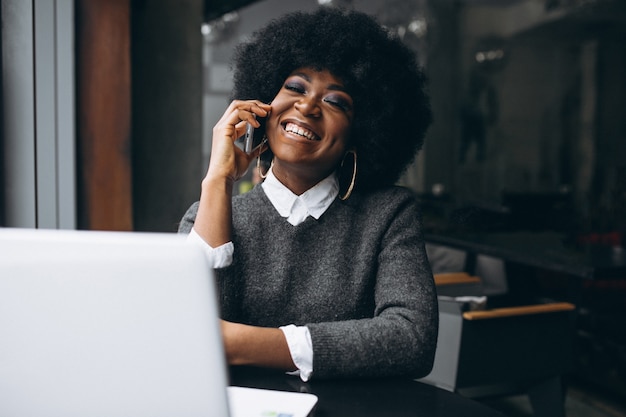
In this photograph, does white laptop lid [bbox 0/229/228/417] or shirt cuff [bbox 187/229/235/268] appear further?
shirt cuff [bbox 187/229/235/268]

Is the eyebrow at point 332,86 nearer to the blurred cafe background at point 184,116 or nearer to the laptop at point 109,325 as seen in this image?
the blurred cafe background at point 184,116

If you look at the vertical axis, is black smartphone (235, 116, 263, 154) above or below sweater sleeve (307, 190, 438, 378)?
above

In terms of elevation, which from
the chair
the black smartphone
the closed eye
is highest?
the closed eye

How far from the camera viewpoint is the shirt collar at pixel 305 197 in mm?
1500

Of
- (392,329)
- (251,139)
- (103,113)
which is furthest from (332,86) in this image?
(103,113)

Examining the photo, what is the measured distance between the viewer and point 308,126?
4.71ft

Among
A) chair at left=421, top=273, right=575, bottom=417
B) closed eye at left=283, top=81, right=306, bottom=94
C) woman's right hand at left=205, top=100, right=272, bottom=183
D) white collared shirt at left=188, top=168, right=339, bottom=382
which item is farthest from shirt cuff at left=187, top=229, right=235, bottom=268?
chair at left=421, top=273, right=575, bottom=417

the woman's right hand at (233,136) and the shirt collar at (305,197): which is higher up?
the woman's right hand at (233,136)

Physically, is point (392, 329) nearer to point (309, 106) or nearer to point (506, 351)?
point (309, 106)

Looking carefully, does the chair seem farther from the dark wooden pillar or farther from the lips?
the dark wooden pillar

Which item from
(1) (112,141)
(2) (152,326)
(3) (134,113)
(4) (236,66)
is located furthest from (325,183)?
(3) (134,113)

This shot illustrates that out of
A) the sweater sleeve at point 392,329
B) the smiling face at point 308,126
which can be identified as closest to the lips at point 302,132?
the smiling face at point 308,126

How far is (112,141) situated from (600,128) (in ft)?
19.2

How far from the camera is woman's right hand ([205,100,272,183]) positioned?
4.78 feet
